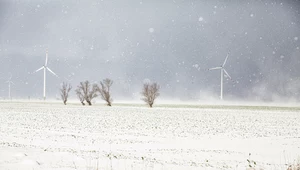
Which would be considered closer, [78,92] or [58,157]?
[58,157]

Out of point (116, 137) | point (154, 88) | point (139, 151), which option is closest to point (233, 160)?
point (139, 151)

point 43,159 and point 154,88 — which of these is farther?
point 154,88

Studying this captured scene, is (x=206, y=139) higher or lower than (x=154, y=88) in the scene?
lower

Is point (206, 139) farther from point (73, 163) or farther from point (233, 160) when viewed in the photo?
point (73, 163)

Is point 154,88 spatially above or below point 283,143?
above

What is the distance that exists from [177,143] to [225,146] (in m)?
2.46

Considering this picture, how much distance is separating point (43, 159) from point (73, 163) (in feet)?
4.69

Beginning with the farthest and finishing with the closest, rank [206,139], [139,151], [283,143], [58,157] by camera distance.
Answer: [206,139], [283,143], [139,151], [58,157]

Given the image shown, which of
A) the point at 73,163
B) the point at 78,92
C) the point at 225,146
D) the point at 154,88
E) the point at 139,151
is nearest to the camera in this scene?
the point at 73,163

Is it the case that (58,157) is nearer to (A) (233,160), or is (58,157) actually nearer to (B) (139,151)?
(B) (139,151)

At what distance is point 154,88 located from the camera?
83.9 meters

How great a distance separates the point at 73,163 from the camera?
11672mm

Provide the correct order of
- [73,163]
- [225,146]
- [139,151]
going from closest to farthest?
1. [73,163]
2. [139,151]
3. [225,146]

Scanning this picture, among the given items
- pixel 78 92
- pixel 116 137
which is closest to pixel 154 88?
pixel 78 92
